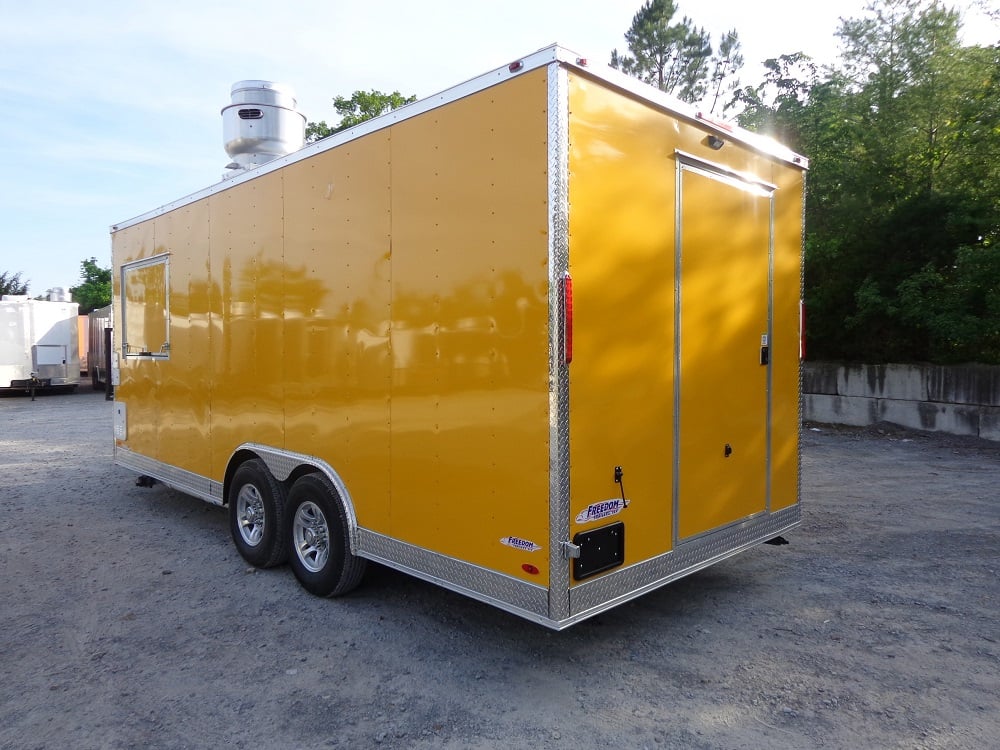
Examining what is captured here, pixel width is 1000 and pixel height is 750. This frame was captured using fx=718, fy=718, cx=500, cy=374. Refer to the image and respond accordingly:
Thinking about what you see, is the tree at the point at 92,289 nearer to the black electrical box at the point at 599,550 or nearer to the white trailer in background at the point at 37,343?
the white trailer in background at the point at 37,343

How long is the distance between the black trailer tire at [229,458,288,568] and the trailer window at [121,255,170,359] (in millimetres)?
1691

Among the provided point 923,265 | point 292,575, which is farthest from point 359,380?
point 923,265

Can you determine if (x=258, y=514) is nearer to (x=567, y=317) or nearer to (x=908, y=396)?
(x=567, y=317)

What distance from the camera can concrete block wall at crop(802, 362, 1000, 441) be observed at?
34.0 ft

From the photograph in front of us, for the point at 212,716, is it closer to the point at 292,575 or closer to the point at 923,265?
the point at 292,575

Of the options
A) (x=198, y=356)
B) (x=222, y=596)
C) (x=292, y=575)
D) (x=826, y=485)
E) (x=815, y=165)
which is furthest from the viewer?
(x=815, y=165)

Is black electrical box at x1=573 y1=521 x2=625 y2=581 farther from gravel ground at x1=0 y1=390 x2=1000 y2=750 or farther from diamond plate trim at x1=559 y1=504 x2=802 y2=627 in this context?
gravel ground at x1=0 y1=390 x2=1000 y2=750

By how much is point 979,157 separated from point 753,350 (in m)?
9.09

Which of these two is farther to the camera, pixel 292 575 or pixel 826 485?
pixel 826 485

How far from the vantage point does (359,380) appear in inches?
167

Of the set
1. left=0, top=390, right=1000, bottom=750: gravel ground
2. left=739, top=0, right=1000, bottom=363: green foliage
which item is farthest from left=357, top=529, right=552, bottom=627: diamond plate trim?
left=739, top=0, right=1000, bottom=363: green foliage

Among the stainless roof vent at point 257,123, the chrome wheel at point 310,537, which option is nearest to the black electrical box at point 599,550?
the chrome wheel at point 310,537

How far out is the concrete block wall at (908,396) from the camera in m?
10.4

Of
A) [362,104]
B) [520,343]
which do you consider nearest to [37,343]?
[362,104]
